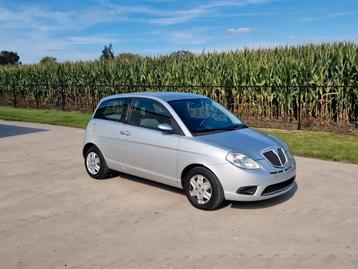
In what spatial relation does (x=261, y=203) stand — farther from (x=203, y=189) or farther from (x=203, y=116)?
→ (x=203, y=116)

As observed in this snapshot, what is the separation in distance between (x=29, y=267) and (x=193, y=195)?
2.49 m

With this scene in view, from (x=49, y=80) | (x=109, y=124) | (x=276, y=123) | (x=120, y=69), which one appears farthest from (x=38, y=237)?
(x=49, y=80)

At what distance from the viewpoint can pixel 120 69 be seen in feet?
72.7

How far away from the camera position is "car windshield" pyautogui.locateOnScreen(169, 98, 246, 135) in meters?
6.52

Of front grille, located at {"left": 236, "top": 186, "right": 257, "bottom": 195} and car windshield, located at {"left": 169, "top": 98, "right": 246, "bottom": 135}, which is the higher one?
car windshield, located at {"left": 169, "top": 98, "right": 246, "bottom": 135}

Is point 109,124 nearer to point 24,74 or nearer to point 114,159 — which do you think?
point 114,159

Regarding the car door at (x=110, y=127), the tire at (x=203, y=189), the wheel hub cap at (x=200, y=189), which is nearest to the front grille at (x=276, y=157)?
the tire at (x=203, y=189)

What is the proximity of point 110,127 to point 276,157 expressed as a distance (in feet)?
9.66

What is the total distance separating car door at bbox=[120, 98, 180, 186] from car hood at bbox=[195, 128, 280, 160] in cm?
55

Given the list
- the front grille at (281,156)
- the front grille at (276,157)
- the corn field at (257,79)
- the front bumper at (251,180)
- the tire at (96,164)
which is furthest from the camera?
the corn field at (257,79)

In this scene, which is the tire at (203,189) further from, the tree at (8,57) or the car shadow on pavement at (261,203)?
the tree at (8,57)

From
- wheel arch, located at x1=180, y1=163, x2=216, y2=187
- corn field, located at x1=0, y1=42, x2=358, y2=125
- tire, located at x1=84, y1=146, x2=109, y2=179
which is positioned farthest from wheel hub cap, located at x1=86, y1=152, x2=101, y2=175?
corn field, located at x1=0, y1=42, x2=358, y2=125

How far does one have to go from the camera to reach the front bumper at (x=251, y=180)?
5742 mm

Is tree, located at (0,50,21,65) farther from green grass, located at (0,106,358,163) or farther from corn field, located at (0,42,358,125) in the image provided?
green grass, located at (0,106,358,163)
